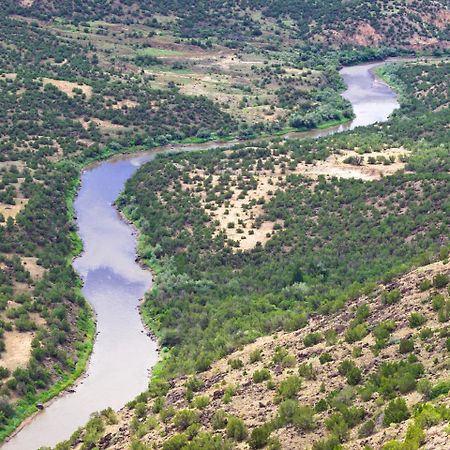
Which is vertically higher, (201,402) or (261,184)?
(261,184)

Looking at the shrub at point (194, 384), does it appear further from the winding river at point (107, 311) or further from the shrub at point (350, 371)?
the shrub at point (350, 371)

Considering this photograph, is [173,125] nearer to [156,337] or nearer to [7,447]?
[156,337]

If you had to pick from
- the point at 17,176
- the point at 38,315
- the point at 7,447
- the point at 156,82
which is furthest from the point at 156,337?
the point at 156,82

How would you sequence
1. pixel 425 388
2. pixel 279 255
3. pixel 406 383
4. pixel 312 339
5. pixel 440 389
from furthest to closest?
1. pixel 279 255
2. pixel 312 339
3. pixel 406 383
4. pixel 425 388
5. pixel 440 389

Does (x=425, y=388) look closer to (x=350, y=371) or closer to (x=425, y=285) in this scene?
(x=350, y=371)

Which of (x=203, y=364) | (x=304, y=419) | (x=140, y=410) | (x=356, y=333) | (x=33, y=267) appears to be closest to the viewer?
(x=304, y=419)

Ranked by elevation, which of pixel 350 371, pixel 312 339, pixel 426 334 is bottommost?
pixel 350 371

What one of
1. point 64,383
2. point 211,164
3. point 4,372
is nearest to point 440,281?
point 64,383
